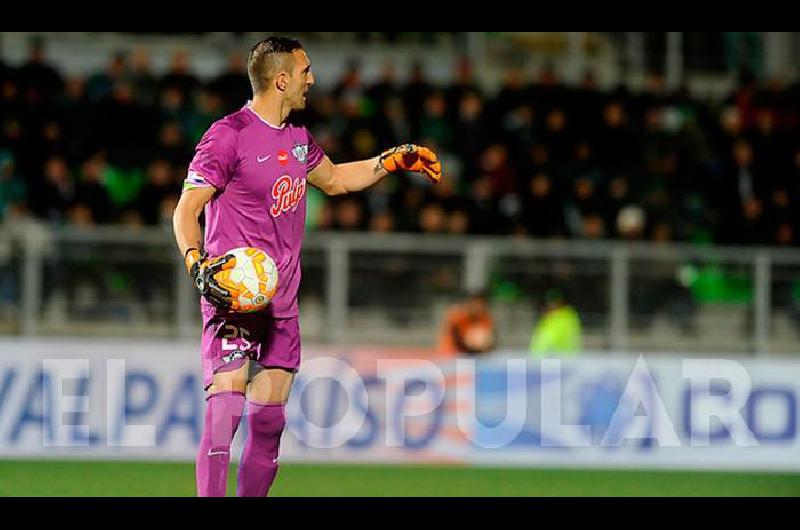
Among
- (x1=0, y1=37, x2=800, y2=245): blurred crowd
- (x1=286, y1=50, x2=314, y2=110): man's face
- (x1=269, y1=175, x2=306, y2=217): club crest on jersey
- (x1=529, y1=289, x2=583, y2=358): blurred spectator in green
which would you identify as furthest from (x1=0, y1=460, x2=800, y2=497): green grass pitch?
(x1=0, y1=37, x2=800, y2=245): blurred crowd

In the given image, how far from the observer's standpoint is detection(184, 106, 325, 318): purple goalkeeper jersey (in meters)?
6.55

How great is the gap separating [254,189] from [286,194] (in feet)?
0.60

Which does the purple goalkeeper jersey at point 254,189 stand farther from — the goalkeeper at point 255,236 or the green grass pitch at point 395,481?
the green grass pitch at point 395,481

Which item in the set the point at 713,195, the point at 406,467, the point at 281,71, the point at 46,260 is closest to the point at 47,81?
the point at 46,260

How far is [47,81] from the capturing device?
15102mm

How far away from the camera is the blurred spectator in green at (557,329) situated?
1355cm

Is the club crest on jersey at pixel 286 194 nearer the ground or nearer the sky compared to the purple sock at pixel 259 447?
nearer the sky

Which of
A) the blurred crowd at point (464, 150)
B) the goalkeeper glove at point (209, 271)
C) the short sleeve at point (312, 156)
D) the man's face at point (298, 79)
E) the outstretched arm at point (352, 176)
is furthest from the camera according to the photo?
the blurred crowd at point (464, 150)

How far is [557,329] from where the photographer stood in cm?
1372

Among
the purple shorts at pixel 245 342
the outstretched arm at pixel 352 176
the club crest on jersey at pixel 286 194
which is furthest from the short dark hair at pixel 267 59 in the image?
the purple shorts at pixel 245 342

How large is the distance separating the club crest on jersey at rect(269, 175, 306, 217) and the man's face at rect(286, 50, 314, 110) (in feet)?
1.17

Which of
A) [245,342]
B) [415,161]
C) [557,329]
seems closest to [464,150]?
[557,329]

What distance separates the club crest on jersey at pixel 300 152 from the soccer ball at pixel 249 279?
0.67 meters
